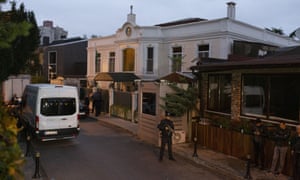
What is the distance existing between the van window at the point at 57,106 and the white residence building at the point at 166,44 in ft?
22.3

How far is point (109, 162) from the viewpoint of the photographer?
392 inches

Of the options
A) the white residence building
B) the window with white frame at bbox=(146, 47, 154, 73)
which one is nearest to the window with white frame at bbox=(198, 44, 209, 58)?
the white residence building

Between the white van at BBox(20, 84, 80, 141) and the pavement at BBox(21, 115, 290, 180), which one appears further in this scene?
the white van at BBox(20, 84, 80, 141)

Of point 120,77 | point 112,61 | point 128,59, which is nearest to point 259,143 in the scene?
point 120,77

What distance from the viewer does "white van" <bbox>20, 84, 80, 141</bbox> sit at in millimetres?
11773

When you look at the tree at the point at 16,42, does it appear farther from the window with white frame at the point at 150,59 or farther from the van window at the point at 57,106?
the window with white frame at the point at 150,59

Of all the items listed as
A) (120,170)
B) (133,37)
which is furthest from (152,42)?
(120,170)

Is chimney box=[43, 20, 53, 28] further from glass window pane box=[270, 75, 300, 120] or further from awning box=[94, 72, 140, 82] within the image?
glass window pane box=[270, 75, 300, 120]

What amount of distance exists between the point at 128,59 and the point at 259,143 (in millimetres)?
17728

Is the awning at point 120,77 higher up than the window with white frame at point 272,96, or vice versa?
the awning at point 120,77

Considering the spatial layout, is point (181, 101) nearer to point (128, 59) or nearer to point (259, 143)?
point (259, 143)

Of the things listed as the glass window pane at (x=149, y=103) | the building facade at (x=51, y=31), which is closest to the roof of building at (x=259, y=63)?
the glass window pane at (x=149, y=103)

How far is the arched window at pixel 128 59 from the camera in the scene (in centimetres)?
2502

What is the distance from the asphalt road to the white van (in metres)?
0.64
